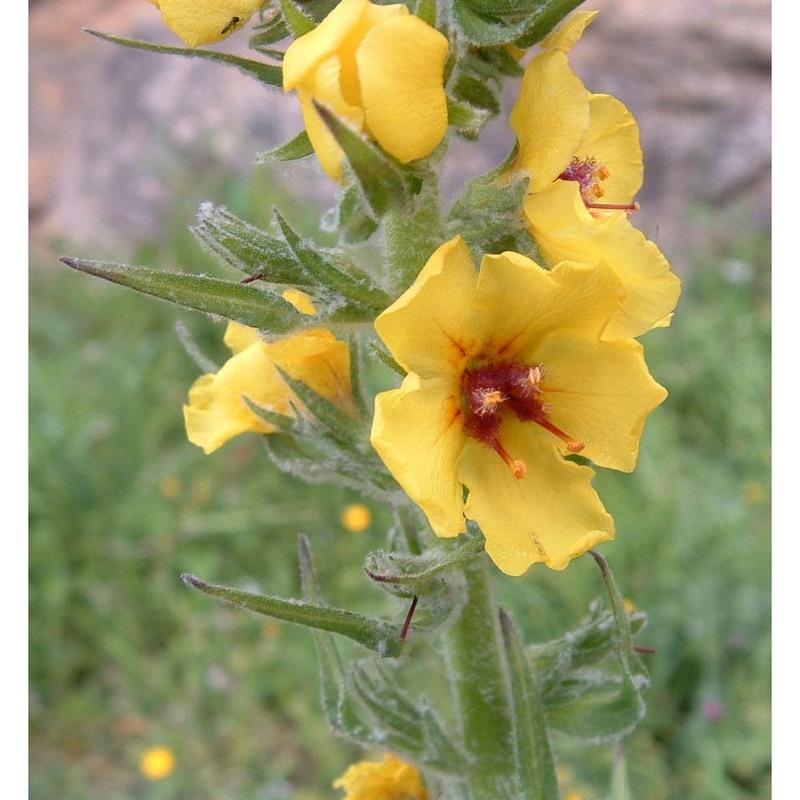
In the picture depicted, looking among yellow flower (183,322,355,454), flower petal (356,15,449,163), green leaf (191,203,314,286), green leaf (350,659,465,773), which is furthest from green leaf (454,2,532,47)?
green leaf (350,659,465,773)

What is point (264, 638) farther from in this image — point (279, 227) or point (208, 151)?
point (208, 151)

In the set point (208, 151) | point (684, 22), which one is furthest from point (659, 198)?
point (208, 151)

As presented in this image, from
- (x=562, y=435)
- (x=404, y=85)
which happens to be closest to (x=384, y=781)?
(x=562, y=435)

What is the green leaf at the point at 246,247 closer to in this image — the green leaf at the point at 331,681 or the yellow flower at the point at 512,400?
the yellow flower at the point at 512,400

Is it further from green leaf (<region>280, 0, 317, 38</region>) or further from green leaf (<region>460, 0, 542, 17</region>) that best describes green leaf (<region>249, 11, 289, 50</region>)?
green leaf (<region>460, 0, 542, 17</region>)

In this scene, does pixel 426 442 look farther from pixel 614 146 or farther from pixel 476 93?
pixel 614 146

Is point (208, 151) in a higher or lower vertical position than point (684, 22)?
lower

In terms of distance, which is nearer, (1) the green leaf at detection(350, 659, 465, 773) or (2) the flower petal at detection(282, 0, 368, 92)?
(2) the flower petal at detection(282, 0, 368, 92)
